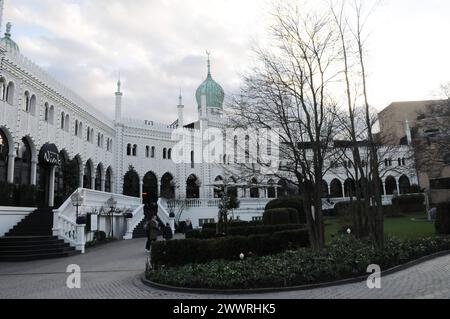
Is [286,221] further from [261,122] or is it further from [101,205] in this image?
[101,205]

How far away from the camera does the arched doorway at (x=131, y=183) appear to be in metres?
40.9

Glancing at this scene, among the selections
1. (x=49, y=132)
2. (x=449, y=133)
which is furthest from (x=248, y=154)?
(x=449, y=133)

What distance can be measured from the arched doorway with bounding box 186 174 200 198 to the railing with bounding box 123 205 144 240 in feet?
42.3

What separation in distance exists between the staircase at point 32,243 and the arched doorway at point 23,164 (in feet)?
13.5

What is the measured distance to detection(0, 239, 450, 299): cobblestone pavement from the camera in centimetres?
909

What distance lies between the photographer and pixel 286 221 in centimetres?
2352

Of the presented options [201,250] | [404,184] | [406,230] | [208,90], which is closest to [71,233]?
[201,250]

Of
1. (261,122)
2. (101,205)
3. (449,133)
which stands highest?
(449,133)

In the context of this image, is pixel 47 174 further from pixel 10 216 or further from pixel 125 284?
pixel 125 284

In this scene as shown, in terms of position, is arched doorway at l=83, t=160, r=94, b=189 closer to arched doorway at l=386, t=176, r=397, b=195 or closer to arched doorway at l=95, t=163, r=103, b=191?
arched doorway at l=95, t=163, r=103, b=191

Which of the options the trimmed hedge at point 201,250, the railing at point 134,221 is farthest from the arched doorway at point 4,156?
the trimmed hedge at point 201,250

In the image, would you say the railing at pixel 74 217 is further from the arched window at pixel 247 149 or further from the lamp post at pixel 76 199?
the arched window at pixel 247 149

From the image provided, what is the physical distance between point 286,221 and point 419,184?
36.6 metres

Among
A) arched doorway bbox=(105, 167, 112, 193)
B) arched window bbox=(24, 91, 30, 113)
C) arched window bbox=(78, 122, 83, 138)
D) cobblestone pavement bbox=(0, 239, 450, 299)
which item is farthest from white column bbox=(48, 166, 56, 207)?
cobblestone pavement bbox=(0, 239, 450, 299)
